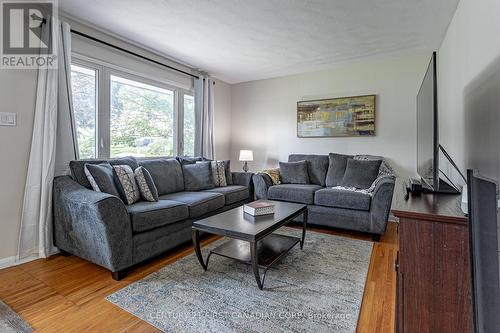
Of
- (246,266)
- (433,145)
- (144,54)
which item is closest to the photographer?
(433,145)

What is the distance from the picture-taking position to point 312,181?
13.0ft

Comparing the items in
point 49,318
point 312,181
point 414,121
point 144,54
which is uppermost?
point 144,54

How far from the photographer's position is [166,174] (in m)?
3.26

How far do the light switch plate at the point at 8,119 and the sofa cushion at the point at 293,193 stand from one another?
2.82 meters

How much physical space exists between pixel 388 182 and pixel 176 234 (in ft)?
7.50

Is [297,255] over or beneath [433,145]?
beneath

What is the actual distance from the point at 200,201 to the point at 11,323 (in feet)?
5.37

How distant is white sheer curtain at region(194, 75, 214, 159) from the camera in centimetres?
427

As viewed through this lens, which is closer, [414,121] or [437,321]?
[437,321]

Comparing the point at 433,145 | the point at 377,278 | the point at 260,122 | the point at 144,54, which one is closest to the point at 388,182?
the point at 377,278

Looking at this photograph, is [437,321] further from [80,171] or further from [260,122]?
[260,122]

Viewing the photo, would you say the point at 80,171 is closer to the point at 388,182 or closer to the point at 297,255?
the point at 297,255

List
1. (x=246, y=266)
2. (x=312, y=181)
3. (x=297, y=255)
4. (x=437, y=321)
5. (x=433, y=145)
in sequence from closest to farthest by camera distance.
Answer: (x=437, y=321), (x=433, y=145), (x=246, y=266), (x=297, y=255), (x=312, y=181)
